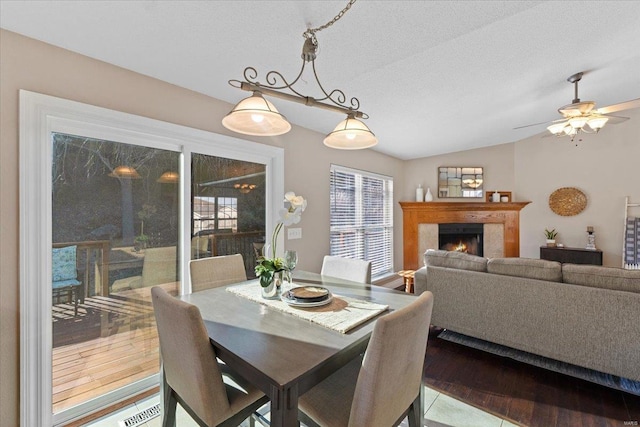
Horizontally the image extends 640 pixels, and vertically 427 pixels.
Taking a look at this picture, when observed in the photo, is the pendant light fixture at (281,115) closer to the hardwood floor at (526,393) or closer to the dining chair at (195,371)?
the dining chair at (195,371)

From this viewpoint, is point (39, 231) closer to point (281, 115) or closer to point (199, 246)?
point (199, 246)

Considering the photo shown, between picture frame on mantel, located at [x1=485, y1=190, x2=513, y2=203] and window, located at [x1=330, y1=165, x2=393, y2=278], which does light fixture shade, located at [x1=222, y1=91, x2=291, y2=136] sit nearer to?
window, located at [x1=330, y1=165, x2=393, y2=278]

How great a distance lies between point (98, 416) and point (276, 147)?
245 centimetres

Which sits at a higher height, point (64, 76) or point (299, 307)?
point (64, 76)

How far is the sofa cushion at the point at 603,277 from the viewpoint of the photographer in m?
2.00

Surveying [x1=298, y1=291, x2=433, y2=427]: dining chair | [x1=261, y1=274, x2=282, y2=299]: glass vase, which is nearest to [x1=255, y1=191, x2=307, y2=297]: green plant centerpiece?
[x1=261, y1=274, x2=282, y2=299]: glass vase

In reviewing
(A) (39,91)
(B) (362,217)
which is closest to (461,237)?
(B) (362,217)

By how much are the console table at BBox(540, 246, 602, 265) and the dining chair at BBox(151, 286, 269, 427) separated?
5328 mm

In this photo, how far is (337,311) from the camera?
1.47 meters

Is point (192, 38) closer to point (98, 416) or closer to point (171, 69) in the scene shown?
point (171, 69)

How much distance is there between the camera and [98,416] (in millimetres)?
1843

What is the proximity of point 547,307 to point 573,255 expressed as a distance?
3.26 m

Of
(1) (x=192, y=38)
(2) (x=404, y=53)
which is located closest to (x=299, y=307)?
(1) (x=192, y=38)

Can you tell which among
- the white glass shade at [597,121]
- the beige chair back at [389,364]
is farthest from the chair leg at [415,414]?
the white glass shade at [597,121]
